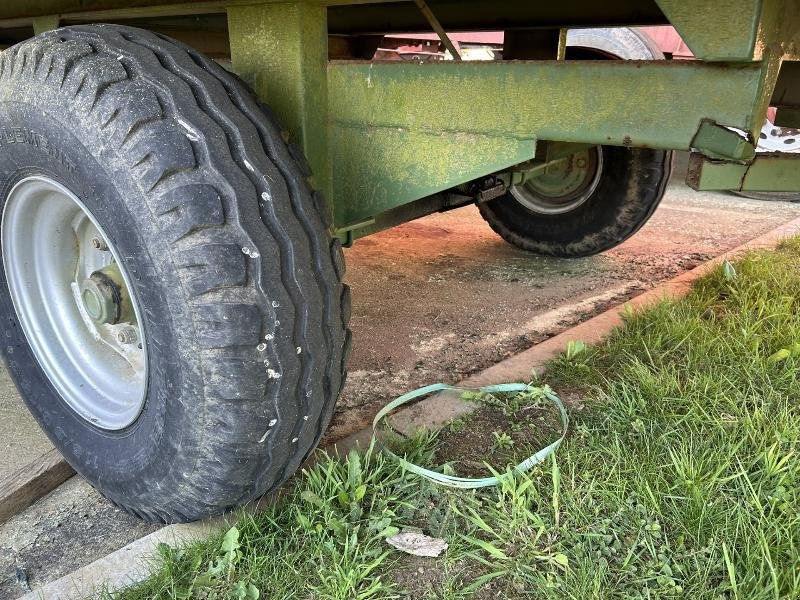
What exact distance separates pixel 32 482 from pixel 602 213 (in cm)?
269

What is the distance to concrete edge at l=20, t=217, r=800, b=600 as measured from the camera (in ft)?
4.69

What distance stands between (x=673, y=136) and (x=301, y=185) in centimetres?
76

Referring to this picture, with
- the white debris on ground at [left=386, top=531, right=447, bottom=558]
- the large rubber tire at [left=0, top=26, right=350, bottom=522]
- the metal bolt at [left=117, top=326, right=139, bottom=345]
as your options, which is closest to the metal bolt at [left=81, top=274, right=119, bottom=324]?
the metal bolt at [left=117, top=326, right=139, bottom=345]

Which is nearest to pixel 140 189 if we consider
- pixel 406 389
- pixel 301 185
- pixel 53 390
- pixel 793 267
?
pixel 301 185

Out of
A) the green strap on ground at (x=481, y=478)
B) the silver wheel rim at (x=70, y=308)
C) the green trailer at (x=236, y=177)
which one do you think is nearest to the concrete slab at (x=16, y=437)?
the green trailer at (x=236, y=177)

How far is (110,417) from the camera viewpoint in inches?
65.4

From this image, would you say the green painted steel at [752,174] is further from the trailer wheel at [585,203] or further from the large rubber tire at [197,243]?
the trailer wheel at [585,203]

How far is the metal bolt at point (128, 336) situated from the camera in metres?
1.73

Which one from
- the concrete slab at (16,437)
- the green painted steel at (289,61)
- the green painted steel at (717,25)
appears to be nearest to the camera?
Result: the green painted steel at (717,25)

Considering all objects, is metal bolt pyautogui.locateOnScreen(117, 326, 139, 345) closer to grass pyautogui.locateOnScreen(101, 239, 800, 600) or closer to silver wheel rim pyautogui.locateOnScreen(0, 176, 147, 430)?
silver wheel rim pyautogui.locateOnScreen(0, 176, 147, 430)

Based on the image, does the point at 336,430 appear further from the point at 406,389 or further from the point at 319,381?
the point at 319,381

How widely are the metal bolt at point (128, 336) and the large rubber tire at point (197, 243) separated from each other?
0.32 metres

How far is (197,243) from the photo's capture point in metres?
1.23

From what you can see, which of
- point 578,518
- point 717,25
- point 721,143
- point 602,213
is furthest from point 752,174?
point 602,213
